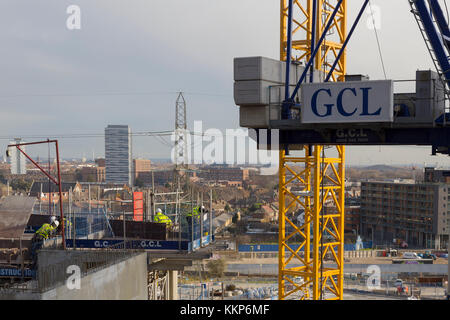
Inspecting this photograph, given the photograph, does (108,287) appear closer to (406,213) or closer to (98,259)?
(98,259)

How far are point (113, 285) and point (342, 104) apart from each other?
191 inches

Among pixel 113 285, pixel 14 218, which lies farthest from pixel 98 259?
pixel 14 218

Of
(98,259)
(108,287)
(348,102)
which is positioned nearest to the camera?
(348,102)

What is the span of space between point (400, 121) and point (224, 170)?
113321mm

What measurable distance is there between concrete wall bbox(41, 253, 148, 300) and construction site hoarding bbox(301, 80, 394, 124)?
4.12 m

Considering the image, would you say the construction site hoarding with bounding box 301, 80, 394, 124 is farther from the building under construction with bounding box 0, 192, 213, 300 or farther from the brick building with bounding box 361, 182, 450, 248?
the brick building with bounding box 361, 182, 450, 248

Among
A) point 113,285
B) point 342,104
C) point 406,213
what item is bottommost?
point 406,213

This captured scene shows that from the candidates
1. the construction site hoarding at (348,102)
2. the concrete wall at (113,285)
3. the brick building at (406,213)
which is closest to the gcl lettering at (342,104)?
the construction site hoarding at (348,102)

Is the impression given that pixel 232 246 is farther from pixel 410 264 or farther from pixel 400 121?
pixel 400 121

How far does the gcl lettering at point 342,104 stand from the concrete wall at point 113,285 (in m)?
4.33

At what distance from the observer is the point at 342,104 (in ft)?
26.3

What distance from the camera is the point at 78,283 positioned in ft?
25.0
